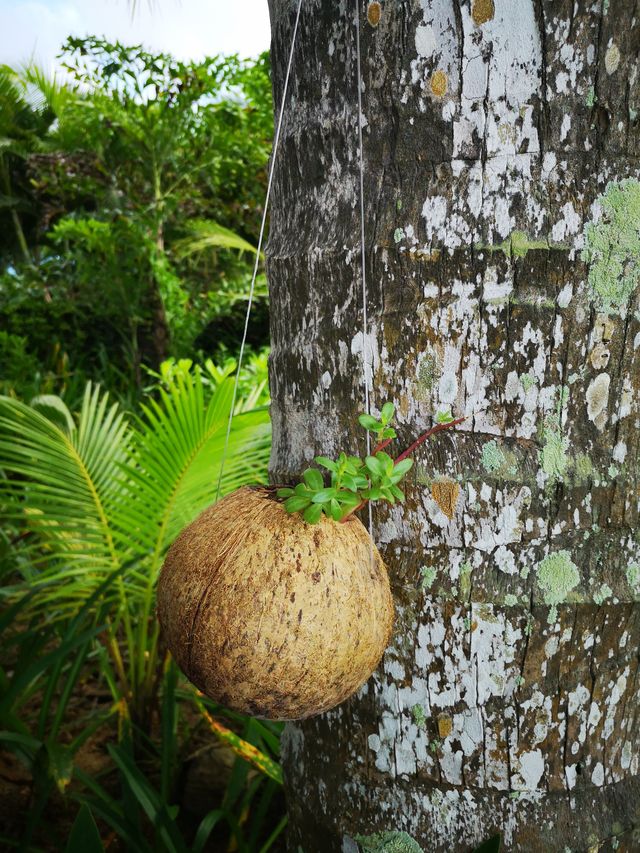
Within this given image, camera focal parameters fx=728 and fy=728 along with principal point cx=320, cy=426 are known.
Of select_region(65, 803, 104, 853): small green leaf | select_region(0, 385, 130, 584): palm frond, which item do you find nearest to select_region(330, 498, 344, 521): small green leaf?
select_region(65, 803, 104, 853): small green leaf

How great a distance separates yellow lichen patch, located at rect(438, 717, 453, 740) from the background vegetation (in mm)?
600

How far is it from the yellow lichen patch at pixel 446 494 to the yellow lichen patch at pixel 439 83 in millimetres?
506

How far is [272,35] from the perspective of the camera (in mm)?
1144

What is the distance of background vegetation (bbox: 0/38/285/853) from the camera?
81.3 inches

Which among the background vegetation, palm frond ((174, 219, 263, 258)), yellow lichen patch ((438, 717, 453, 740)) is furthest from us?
palm frond ((174, 219, 263, 258))

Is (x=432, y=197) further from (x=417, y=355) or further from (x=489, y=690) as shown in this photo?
(x=489, y=690)

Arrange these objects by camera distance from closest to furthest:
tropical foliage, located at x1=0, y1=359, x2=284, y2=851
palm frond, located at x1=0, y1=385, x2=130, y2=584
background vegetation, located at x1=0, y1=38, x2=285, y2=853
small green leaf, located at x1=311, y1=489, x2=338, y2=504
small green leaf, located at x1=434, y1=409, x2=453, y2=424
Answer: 1. small green leaf, located at x1=311, y1=489, x2=338, y2=504
2. small green leaf, located at x1=434, y1=409, x2=453, y2=424
3. tropical foliage, located at x1=0, y1=359, x2=284, y2=851
4. background vegetation, located at x1=0, y1=38, x2=285, y2=853
5. palm frond, located at x1=0, y1=385, x2=130, y2=584

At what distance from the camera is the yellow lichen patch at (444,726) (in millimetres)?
1028

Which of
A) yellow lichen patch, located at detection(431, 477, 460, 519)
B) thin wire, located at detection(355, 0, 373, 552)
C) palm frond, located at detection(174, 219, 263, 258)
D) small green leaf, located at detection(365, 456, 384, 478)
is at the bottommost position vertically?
yellow lichen patch, located at detection(431, 477, 460, 519)

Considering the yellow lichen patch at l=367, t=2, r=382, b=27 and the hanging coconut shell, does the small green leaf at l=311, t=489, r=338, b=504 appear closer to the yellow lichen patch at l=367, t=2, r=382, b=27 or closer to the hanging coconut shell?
the hanging coconut shell

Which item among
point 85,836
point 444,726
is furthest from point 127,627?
point 444,726

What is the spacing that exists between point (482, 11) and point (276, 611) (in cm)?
79

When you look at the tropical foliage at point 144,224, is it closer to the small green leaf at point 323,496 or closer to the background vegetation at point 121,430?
the background vegetation at point 121,430

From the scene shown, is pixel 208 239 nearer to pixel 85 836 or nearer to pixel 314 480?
pixel 85 836
